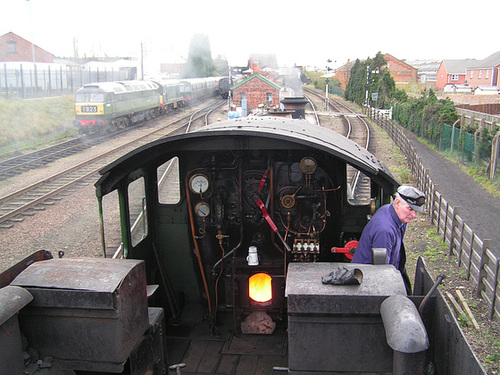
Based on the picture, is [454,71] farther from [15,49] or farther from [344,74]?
[15,49]

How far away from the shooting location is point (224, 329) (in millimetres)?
6758

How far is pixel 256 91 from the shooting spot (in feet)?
134

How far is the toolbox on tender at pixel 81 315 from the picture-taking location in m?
3.69

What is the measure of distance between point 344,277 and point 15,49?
65.5 metres

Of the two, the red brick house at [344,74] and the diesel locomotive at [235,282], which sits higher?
the red brick house at [344,74]

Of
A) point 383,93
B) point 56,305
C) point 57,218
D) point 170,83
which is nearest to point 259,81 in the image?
point 170,83

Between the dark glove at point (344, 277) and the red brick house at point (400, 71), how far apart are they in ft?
245

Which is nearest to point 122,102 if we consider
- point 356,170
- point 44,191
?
point 44,191

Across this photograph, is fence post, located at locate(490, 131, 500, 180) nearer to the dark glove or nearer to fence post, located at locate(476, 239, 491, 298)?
fence post, located at locate(476, 239, 491, 298)

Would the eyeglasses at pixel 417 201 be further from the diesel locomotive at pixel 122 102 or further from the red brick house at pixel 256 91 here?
the red brick house at pixel 256 91

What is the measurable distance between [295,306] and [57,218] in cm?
1129

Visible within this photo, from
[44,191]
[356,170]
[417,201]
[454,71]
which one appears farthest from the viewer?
[454,71]

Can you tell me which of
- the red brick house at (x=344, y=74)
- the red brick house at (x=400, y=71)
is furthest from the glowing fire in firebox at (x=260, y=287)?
the red brick house at (x=400, y=71)

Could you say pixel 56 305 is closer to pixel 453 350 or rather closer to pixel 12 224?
pixel 453 350
